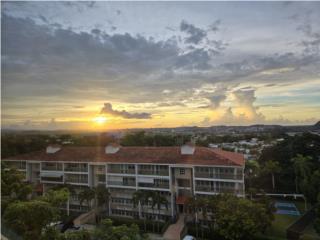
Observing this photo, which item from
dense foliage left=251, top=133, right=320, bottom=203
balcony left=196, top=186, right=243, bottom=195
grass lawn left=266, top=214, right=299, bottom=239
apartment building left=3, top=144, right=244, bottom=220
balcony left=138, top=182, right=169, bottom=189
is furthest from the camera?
dense foliage left=251, top=133, right=320, bottom=203

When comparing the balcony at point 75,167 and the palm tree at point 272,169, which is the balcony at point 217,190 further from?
the balcony at point 75,167

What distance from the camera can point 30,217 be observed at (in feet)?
17.8

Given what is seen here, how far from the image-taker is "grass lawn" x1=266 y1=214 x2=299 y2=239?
22.7 ft

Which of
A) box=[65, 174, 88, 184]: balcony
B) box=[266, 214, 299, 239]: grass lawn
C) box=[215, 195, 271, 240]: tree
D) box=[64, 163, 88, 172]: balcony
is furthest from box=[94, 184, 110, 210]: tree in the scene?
box=[266, 214, 299, 239]: grass lawn

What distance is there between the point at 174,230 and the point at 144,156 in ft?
8.00

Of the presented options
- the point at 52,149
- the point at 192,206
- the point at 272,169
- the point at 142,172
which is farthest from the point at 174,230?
the point at 52,149

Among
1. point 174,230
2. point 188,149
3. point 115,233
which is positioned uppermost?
point 188,149

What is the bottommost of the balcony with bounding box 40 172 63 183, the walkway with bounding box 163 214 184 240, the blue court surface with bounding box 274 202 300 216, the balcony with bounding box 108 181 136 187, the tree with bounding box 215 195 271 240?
the walkway with bounding box 163 214 184 240

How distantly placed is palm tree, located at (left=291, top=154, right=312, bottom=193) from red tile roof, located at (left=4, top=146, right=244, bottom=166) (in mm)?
1727

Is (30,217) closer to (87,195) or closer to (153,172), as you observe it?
(87,195)

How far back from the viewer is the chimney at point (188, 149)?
8.84 metres

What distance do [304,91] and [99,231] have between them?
5.29 meters

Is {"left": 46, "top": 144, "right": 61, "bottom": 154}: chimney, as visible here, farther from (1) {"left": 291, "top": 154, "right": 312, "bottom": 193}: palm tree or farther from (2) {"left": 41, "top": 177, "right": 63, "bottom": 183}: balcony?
(1) {"left": 291, "top": 154, "right": 312, "bottom": 193}: palm tree

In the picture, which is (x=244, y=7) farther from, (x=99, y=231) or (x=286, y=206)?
(x=286, y=206)
